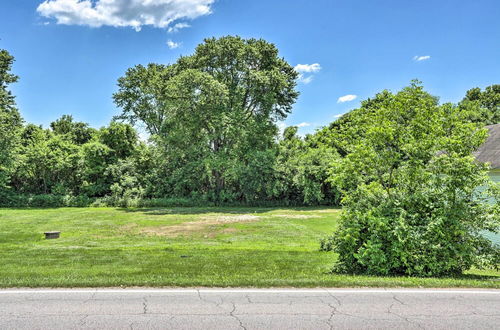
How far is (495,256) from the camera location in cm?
755

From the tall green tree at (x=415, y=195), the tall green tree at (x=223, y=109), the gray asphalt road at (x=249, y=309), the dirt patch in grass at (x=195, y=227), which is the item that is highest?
the tall green tree at (x=223, y=109)

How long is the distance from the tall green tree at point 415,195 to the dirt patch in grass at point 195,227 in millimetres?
8336

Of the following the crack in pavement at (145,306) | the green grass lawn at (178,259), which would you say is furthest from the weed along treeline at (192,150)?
the crack in pavement at (145,306)

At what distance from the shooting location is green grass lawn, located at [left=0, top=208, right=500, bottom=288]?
6516 millimetres

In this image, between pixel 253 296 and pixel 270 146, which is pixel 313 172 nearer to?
pixel 270 146

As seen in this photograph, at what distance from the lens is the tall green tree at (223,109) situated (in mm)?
27578

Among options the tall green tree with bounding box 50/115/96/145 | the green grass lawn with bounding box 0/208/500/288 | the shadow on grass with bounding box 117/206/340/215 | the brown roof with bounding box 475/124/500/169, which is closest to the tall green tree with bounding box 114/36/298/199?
the shadow on grass with bounding box 117/206/340/215

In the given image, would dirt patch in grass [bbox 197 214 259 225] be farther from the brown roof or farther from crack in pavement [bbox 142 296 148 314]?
crack in pavement [bbox 142 296 148 314]

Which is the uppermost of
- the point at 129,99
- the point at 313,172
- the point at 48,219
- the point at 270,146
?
the point at 129,99

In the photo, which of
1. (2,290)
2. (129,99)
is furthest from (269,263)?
(129,99)

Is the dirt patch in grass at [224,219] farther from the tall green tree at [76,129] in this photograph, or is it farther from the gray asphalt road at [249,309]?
the tall green tree at [76,129]

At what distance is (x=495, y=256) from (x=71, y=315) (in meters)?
8.75

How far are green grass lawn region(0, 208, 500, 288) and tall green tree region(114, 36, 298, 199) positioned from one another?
11.4 meters

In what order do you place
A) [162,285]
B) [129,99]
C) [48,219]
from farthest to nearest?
[129,99], [48,219], [162,285]
